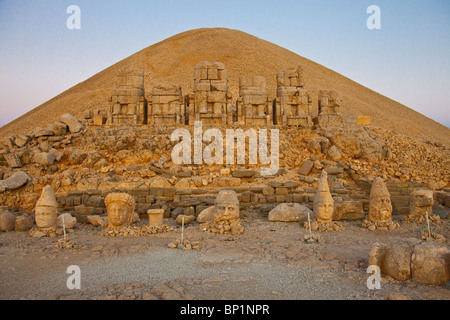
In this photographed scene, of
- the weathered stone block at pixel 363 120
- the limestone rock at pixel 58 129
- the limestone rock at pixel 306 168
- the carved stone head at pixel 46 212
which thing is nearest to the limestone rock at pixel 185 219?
the carved stone head at pixel 46 212

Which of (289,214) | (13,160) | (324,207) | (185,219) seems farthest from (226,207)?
(13,160)

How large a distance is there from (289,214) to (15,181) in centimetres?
922

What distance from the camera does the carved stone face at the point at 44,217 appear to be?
30.0 ft

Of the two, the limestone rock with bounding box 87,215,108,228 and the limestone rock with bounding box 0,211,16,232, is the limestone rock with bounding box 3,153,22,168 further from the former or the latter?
the limestone rock with bounding box 87,215,108,228

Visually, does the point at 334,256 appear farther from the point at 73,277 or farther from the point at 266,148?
the point at 266,148

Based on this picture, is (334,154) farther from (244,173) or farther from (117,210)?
(117,210)

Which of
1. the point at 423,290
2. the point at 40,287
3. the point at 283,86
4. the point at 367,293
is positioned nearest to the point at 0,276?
the point at 40,287

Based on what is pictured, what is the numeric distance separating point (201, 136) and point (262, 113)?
3651mm

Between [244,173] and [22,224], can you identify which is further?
[244,173]

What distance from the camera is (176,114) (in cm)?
1611

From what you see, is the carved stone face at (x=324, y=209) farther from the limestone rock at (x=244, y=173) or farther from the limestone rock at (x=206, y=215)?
the limestone rock at (x=244, y=173)

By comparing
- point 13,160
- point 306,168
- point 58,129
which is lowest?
point 306,168

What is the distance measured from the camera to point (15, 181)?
39.0 ft

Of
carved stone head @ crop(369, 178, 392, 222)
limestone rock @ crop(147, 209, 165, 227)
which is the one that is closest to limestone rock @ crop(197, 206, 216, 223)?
limestone rock @ crop(147, 209, 165, 227)
